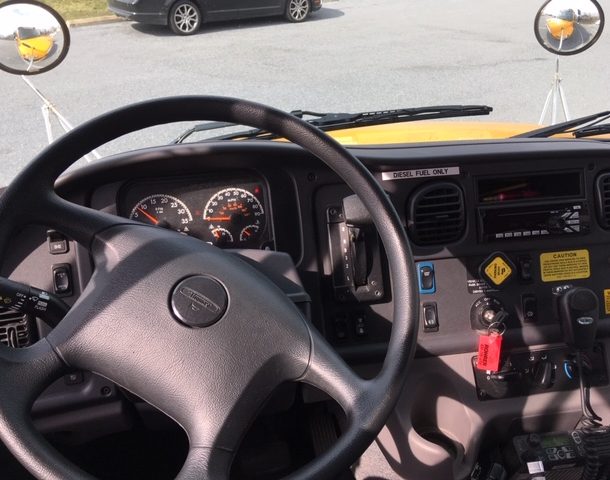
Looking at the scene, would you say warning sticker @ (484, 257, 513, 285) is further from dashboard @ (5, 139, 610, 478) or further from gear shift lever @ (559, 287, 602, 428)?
gear shift lever @ (559, 287, 602, 428)

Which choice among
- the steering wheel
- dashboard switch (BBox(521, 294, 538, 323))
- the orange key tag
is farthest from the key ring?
the steering wheel

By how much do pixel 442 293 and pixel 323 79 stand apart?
3.66 meters

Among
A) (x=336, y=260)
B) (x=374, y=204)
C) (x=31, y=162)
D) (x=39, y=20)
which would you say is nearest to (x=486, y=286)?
(x=336, y=260)

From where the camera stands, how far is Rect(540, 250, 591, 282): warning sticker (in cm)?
223

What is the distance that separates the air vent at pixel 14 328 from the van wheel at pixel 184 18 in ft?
12.8

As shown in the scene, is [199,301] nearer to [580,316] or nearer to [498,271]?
[498,271]

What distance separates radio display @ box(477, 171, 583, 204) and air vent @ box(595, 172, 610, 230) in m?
0.06

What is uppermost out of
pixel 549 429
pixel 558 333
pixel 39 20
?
pixel 39 20

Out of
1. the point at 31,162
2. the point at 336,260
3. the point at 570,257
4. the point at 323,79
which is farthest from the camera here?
the point at 323,79

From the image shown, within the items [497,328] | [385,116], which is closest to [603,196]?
[497,328]

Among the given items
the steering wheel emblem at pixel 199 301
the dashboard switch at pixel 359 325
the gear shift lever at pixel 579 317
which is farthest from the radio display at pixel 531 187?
the steering wheel emblem at pixel 199 301

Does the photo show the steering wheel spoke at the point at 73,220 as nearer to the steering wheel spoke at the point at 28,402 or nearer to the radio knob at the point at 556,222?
the steering wheel spoke at the point at 28,402

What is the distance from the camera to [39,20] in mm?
2172

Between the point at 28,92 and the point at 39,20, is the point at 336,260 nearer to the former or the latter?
the point at 39,20
